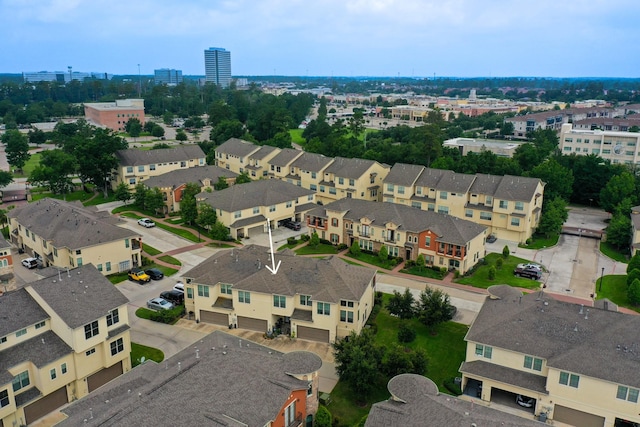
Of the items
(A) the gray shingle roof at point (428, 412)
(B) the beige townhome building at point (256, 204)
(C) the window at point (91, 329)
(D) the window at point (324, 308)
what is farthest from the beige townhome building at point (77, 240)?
(A) the gray shingle roof at point (428, 412)

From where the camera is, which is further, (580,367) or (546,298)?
(546,298)

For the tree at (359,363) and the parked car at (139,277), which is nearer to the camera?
the tree at (359,363)

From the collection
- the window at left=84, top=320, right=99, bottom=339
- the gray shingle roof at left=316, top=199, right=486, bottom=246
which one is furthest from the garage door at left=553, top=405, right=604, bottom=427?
the window at left=84, top=320, right=99, bottom=339

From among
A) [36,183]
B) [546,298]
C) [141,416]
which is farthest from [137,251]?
[36,183]

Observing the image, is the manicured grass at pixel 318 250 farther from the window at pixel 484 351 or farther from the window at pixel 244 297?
the window at pixel 484 351

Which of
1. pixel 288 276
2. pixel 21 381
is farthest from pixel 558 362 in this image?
pixel 21 381

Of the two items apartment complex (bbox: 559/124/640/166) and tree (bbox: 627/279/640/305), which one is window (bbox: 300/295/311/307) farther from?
apartment complex (bbox: 559/124/640/166)

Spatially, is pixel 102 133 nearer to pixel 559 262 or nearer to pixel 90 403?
pixel 90 403
